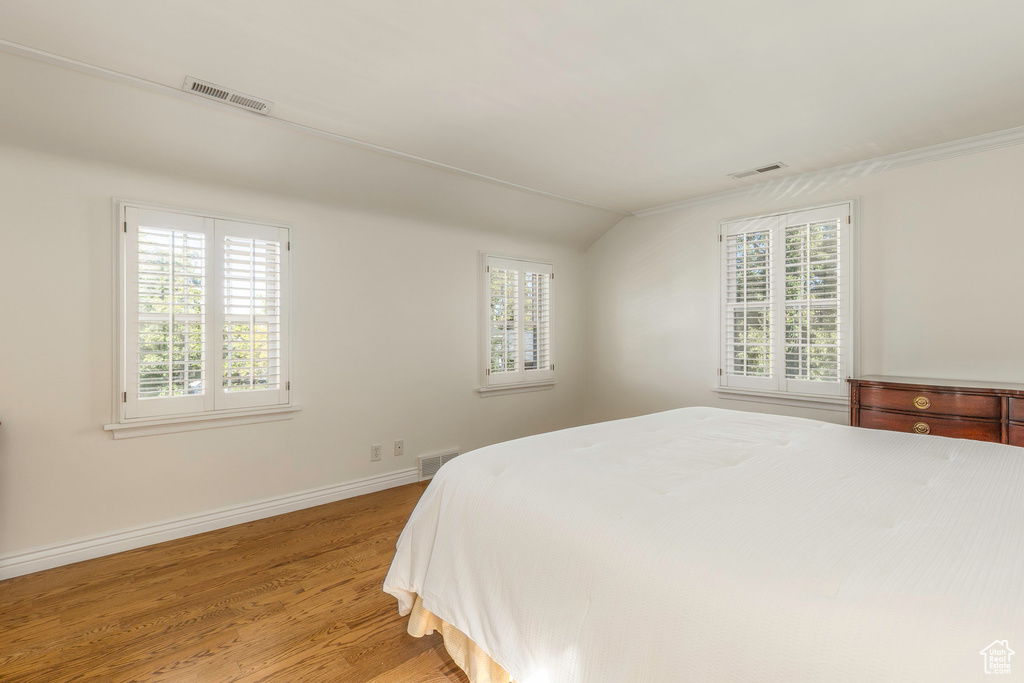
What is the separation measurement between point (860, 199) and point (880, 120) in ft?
2.69

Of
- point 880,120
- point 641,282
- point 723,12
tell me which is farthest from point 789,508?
point 641,282

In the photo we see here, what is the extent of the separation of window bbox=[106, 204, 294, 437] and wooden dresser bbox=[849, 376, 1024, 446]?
374 cm

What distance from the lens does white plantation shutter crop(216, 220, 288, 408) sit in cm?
298

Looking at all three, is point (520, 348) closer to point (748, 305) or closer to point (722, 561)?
point (748, 305)

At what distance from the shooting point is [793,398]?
11.8ft

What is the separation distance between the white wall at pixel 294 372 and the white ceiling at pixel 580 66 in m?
0.42

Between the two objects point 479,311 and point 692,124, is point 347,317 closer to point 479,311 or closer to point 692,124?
point 479,311

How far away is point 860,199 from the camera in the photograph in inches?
131

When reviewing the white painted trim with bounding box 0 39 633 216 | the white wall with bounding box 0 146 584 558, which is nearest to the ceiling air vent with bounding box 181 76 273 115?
the white painted trim with bounding box 0 39 633 216

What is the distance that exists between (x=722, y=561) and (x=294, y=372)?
9.82ft

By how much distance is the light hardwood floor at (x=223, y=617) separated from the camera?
5.57 ft

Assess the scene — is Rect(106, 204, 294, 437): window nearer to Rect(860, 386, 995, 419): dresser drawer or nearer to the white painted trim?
the white painted trim

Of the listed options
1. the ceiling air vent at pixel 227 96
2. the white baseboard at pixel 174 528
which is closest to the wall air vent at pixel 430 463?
the white baseboard at pixel 174 528

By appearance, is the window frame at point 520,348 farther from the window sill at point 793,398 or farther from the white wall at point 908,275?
the window sill at point 793,398
